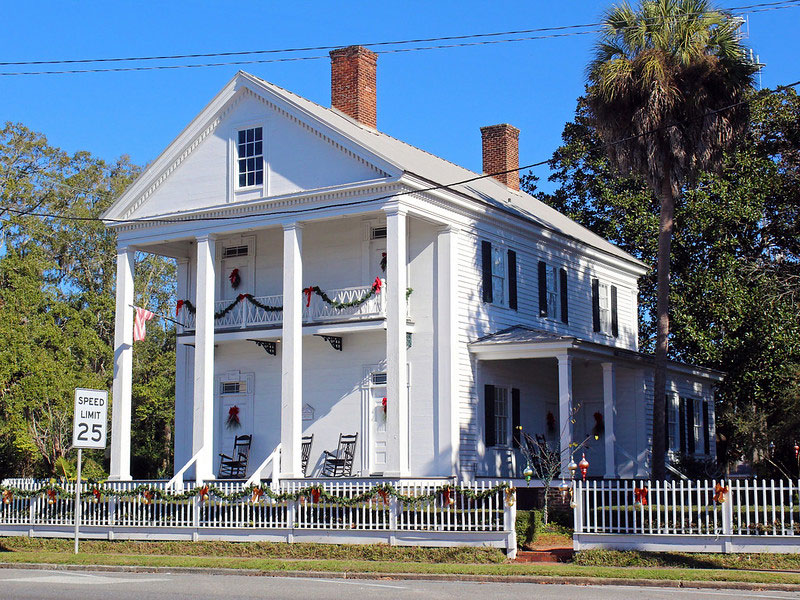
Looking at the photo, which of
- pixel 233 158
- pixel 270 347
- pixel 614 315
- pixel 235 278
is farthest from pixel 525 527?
pixel 614 315

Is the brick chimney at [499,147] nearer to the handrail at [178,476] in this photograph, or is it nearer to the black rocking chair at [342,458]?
the black rocking chair at [342,458]

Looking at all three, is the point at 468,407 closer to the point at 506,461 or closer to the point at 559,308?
the point at 506,461

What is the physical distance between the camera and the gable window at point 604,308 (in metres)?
32.3

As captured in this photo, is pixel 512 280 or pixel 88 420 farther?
pixel 512 280

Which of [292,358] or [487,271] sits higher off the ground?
[487,271]

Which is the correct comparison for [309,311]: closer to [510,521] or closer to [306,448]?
[306,448]

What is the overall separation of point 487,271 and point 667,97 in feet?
19.5

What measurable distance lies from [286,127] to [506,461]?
32.0 feet

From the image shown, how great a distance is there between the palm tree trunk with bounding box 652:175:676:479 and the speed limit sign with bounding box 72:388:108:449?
12223mm

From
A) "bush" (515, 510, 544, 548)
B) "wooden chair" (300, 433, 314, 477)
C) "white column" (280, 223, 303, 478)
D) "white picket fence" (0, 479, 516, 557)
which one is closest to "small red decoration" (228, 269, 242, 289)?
"white column" (280, 223, 303, 478)

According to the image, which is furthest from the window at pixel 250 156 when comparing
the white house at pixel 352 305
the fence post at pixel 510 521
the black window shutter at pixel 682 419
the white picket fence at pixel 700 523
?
the black window shutter at pixel 682 419

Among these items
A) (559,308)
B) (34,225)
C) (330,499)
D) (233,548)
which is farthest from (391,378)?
(34,225)

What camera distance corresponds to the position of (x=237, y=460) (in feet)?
87.9

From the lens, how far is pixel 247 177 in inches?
1006
